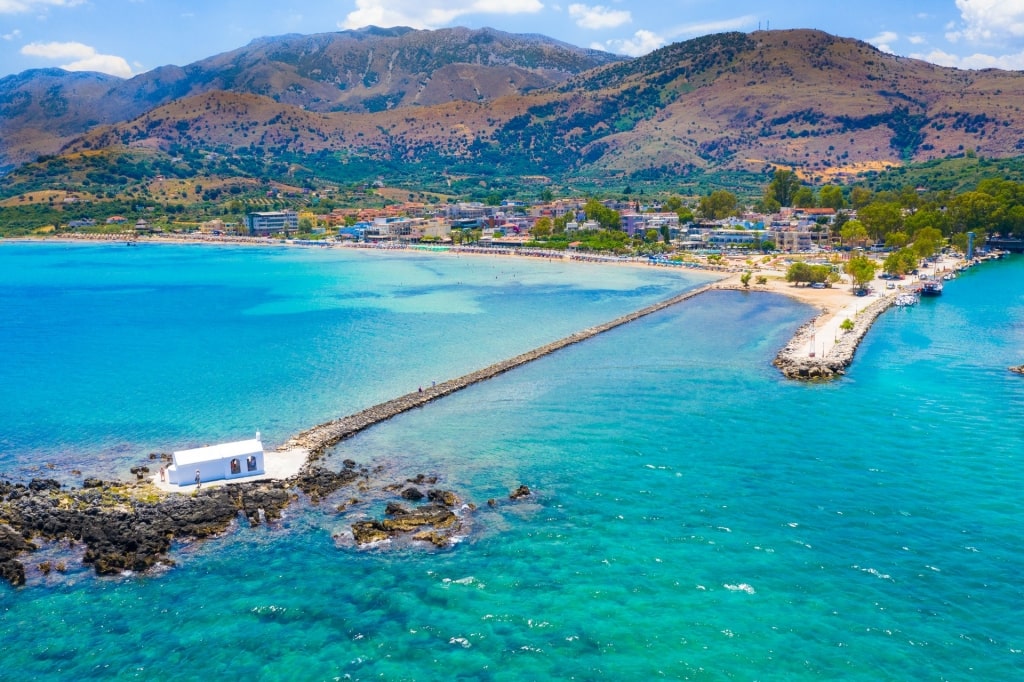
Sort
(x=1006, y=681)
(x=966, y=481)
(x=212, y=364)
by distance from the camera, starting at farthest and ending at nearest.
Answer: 1. (x=212, y=364)
2. (x=966, y=481)
3. (x=1006, y=681)

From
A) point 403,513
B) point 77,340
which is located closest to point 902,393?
point 403,513

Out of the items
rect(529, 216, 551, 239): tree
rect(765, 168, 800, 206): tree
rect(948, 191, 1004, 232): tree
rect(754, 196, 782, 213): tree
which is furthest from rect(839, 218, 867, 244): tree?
rect(529, 216, 551, 239): tree

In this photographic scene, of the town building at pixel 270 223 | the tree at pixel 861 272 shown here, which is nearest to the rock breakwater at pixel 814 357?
the tree at pixel 861 272

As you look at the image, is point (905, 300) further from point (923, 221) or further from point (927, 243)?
point (923, 221)

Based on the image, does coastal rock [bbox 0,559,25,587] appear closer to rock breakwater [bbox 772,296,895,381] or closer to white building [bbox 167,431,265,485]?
white building [bbox 167,431,265,485]

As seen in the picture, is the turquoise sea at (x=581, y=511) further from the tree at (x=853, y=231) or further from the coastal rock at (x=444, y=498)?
the tree at (x=853, y=231)

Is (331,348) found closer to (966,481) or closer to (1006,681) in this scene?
(966,481)
